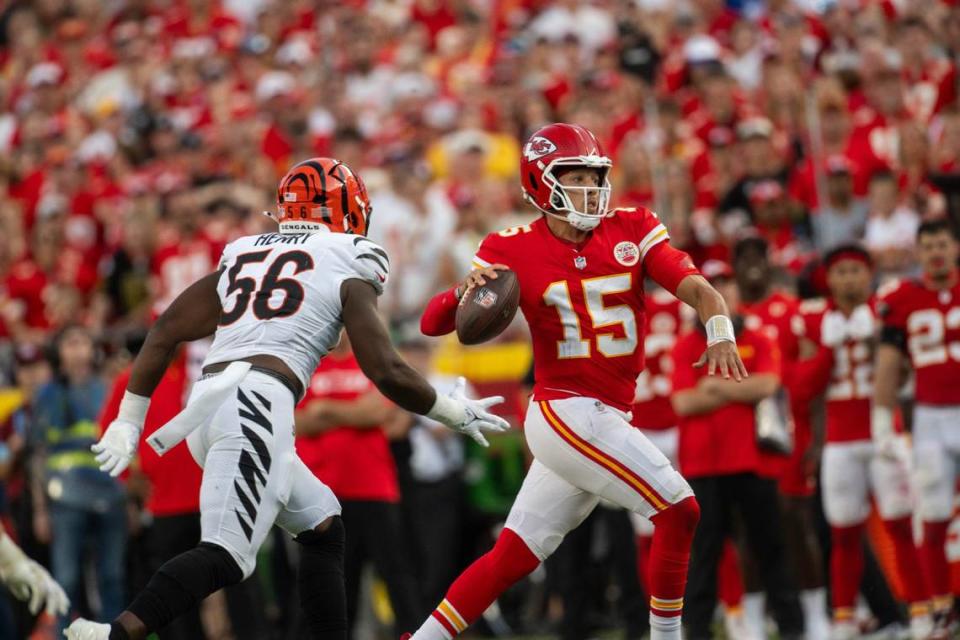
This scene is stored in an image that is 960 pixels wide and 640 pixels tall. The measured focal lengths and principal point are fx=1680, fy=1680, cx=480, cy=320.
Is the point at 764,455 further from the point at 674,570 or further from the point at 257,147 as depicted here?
the point at 257,147

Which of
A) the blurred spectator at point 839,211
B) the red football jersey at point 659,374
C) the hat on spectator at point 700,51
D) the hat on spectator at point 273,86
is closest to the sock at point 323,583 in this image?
the red football jersey at point 659,374

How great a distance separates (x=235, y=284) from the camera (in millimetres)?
6523

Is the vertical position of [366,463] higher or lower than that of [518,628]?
higher

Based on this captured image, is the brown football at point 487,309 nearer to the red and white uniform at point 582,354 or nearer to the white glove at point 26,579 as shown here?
the red and white uniform at point 582,354

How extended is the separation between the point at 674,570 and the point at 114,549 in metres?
5.23

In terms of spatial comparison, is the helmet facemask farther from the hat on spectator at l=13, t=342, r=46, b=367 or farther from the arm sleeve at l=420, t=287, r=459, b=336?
the hat on spectator at l=13, t=342, r=46, b=367

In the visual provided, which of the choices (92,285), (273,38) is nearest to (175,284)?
(92,285)

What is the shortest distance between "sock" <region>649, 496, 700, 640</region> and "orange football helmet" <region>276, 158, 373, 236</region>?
1743mm

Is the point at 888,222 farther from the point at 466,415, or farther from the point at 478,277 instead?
the point at 466,415

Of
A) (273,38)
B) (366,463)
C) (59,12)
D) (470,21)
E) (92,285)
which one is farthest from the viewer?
(59,12)

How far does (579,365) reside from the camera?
6.80 meters

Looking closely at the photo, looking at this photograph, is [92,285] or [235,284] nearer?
[235,284]

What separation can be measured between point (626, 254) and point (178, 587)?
2.23m

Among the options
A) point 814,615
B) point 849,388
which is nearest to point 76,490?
point 814,615
